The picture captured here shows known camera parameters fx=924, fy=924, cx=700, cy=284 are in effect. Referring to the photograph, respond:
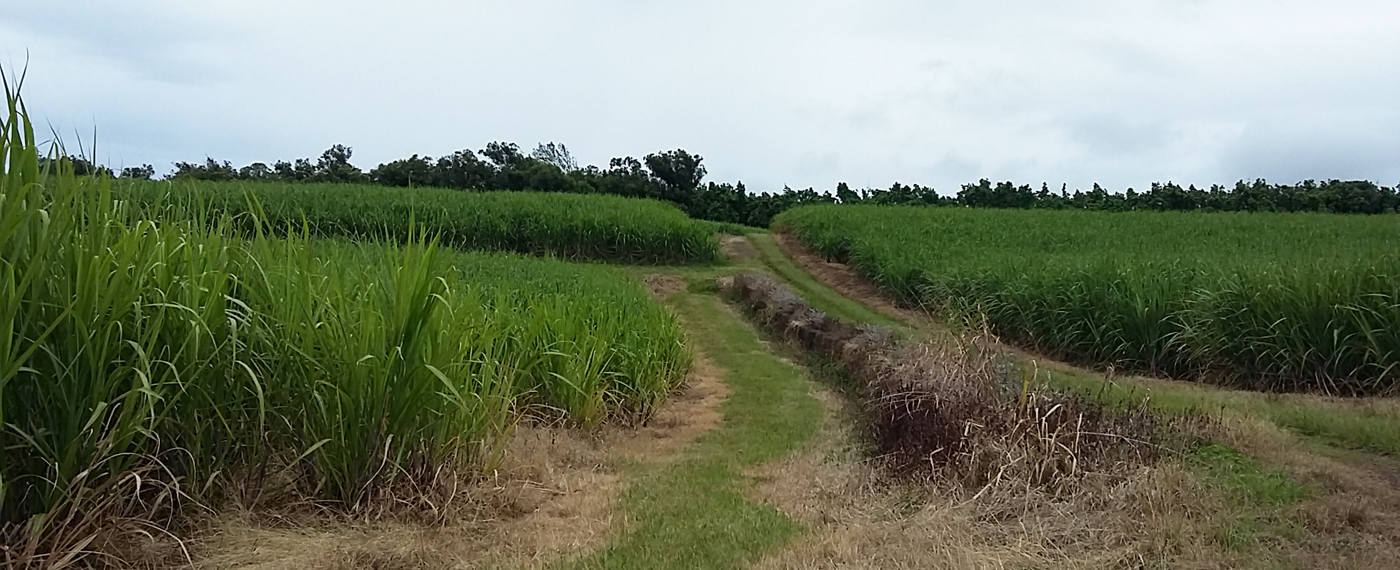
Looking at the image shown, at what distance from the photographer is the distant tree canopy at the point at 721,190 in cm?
2839

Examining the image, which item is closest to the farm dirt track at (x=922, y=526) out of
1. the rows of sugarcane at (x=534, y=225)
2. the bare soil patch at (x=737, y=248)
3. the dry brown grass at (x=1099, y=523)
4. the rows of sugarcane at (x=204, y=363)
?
the dry brown grass at (x=1099, y=523)

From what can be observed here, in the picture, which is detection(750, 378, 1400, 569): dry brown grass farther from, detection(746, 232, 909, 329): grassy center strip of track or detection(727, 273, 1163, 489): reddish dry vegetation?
detection(746, 232, 909, 329): grassy center strip of track

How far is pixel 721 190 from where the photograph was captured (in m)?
37.9

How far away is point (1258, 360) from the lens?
8430 mm

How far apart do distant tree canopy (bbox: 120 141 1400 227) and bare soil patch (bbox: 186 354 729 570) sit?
22180 mm

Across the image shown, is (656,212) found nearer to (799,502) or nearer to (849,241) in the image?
(849,241)

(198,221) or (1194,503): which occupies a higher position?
(198,221)

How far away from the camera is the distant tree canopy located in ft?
93.1

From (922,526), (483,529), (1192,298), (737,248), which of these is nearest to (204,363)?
(483,529)

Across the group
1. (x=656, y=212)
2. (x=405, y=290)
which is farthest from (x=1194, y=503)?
(x=656, y=212)

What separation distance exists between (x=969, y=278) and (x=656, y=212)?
10.1 meters

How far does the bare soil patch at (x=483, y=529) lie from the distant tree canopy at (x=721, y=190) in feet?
72.8

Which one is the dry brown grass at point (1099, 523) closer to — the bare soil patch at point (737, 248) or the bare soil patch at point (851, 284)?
the bare soil patch at point (851, 284)

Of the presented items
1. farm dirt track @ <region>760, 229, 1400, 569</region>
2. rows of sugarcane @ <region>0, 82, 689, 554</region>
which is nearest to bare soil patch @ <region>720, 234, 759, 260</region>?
rows of sugarcane @ <region>0, 82, 689, 554</region>
